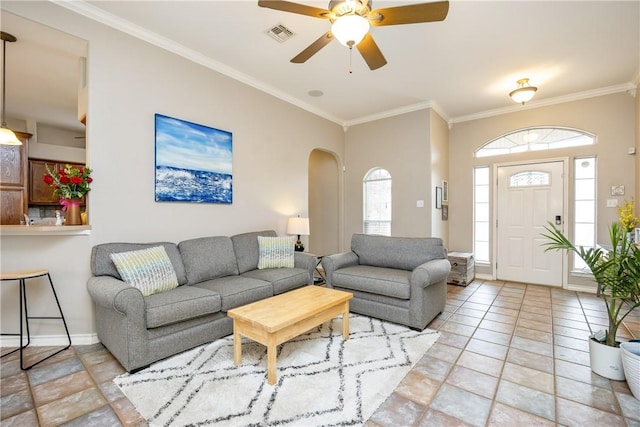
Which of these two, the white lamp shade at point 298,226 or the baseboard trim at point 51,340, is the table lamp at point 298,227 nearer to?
the white lamp shade at point 298,226

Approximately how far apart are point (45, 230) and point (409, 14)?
10.4 ft

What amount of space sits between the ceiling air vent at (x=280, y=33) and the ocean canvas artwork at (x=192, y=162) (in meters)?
1.27

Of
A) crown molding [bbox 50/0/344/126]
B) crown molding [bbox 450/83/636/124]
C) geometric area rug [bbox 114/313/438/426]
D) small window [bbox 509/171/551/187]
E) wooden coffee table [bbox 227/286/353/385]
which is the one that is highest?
crown molding [bbox 50/0/344/126]

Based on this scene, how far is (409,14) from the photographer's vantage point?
1998mm

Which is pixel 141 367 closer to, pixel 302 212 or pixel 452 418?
pixel 452 418

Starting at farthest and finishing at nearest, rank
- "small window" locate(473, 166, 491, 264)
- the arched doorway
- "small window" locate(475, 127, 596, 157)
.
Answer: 1. the arched doorway
2. "small window" locate(473, 166, 491, 264)
3. "small window" locate(475, 127, 596, 157)

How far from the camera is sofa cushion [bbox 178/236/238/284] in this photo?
299 cm

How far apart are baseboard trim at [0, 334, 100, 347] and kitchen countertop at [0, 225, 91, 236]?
0.91 metres

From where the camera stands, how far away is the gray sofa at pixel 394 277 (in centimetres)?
292

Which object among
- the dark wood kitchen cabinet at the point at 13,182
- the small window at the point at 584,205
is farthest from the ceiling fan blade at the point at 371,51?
the dark wood kitchen cabinet at the point at 13,182

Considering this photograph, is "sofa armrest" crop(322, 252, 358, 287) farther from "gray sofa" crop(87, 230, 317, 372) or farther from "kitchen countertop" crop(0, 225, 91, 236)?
"kitchen countertop" crop(0, 225, 91, 236)

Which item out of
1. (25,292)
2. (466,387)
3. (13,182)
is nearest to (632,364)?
(466,387)

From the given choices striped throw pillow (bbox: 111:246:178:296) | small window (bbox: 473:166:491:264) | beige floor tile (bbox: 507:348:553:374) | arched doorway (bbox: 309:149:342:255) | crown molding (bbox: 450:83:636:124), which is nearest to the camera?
beige floor tile (bbox: 507:348:553:374)

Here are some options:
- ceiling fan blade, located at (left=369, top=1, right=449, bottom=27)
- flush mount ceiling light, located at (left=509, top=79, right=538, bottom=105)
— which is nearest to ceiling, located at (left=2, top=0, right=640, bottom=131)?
flush mount ceiling light, located at (left=509, top=79, right=538, bottom=105)
